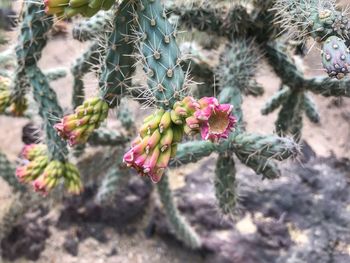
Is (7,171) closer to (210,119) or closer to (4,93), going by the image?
(4,93)

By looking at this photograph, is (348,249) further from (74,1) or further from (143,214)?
(74,1)

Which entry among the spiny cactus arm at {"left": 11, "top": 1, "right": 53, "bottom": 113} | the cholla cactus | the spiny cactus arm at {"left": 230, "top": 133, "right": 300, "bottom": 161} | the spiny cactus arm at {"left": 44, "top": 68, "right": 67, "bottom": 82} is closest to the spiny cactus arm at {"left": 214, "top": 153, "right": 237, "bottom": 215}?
the cholla cactus

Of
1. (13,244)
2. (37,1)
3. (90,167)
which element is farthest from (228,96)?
(13,244)

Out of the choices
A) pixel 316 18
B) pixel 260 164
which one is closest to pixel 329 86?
pixel 260 164

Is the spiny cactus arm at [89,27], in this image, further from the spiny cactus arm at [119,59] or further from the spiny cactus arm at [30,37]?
the spiny cactus arm at [119,59]

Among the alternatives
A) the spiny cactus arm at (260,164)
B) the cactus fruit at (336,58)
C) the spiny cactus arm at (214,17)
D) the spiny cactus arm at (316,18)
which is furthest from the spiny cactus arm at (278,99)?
the cactus fruit at (336,58)
